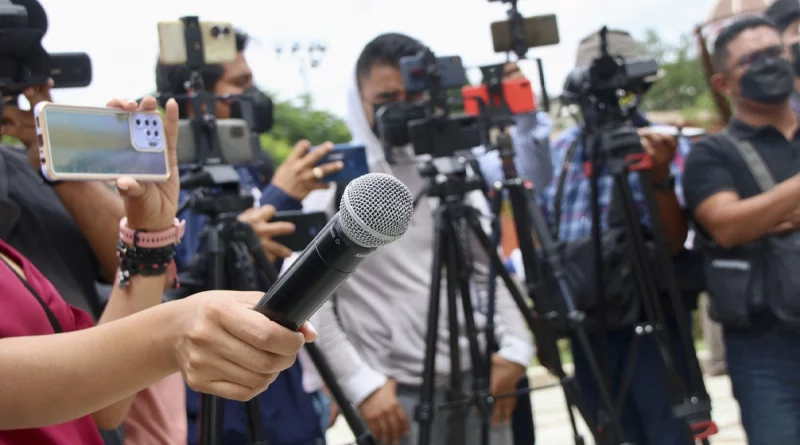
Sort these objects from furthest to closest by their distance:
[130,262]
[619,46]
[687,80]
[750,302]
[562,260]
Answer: [687,80]
[619,46]
[562,260]
[750,302]
[130,262]

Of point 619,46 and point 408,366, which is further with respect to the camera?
point 619,46

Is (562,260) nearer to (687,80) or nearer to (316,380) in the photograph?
(316,380)

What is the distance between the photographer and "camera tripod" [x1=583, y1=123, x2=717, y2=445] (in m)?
2.66

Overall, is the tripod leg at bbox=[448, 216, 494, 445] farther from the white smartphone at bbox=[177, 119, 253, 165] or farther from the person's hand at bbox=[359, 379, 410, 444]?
the white smartphone at bbox=[177, 119, 253, 165]

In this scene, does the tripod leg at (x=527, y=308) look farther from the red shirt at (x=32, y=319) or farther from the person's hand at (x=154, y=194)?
the red shirt at (x=32, y=319)

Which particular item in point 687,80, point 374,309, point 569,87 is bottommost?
point 687,80

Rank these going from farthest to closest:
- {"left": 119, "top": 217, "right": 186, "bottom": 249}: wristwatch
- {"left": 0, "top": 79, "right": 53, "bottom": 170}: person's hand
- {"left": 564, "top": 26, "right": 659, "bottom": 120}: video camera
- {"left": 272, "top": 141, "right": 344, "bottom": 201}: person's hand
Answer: {"left": 564, "top": 26, "right": 659, "bottom": 120}: video camera → {"left": 272, "top": 141, "right": 344, "bottom": 201}: person's hand → {"left": 0, "top": 79, "right": 53, "bottom": 170}: person's hand → {"left": 119, "top": 217, "right": 186, "bottom": 249}: wristwatch

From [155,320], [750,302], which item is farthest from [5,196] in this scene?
[750,302]

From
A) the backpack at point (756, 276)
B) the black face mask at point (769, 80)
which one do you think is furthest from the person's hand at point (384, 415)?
the black face mask at point (769, 80)

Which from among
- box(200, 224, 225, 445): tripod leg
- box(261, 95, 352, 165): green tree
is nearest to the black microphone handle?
box(200, 224, 225, 445): tripod leg

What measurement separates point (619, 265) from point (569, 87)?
24.3 inches

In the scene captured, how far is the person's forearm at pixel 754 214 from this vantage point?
2533mm

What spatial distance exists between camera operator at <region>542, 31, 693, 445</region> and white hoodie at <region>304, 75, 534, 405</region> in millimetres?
354

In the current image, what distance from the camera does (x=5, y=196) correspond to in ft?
5.30
